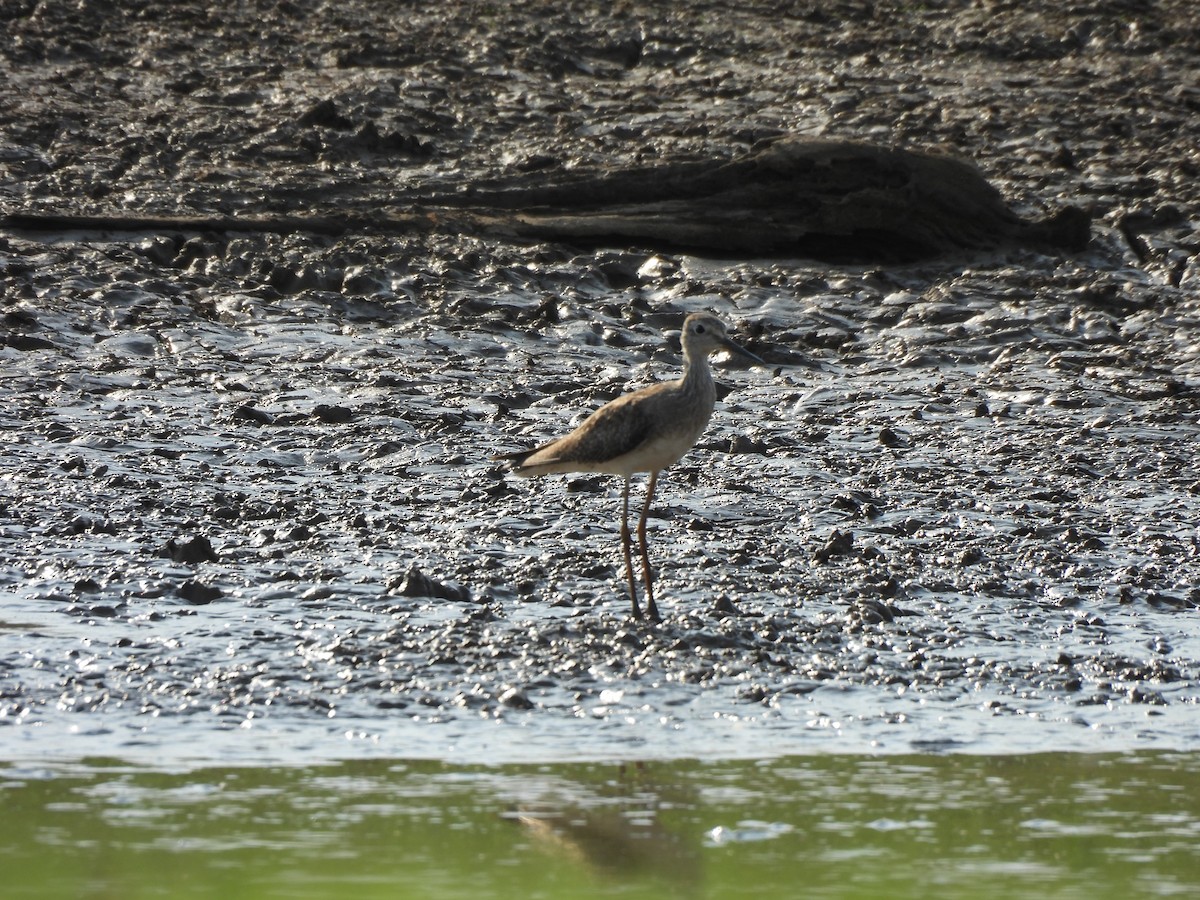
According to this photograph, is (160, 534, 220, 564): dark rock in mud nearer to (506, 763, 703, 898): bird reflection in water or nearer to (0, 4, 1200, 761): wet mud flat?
(0, 4, 1200, 761): wet mud flat

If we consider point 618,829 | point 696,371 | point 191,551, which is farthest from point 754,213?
point 618,829

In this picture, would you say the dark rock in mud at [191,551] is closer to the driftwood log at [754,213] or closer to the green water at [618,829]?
the green water at [618,829]

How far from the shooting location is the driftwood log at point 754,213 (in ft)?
41.4

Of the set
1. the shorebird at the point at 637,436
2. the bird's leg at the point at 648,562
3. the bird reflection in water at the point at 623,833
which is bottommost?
the bird reflection in water at the point at 623,833

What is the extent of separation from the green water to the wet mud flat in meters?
0.31

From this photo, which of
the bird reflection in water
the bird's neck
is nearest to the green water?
the bird reflection in water

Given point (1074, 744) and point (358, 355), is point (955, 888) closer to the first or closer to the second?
point (1074, 744)

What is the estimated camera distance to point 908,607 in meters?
8.00

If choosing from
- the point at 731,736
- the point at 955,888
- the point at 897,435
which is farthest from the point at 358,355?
the point at 955,888

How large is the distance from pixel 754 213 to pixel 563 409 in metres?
2.77

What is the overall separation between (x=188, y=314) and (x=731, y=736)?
6.58m

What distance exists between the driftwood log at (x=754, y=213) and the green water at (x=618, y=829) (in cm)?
689

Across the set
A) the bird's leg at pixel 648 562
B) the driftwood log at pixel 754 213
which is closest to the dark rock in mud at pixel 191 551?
the bird's leg at pixel 648 562

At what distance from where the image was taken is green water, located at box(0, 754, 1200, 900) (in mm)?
5109
